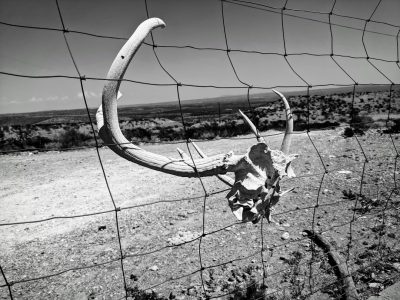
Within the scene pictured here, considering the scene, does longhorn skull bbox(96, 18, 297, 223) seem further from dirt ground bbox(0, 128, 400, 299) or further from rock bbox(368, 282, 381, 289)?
rock bbox(368, 282, 381, 289)

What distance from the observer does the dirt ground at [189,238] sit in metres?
3.18

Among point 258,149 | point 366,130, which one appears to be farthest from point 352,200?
point 366,130

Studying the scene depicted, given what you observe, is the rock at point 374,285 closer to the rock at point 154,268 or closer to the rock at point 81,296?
the rock at point 154,268

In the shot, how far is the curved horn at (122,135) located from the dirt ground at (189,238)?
0.33 meters

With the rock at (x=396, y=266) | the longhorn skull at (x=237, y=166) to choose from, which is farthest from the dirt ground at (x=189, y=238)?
the longhorn skull at (x=237, y=166)

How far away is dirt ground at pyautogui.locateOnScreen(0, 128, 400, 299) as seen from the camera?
125 inches

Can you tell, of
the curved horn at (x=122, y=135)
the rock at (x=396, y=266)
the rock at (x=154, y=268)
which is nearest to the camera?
the curved horn at (x=122, y=135)

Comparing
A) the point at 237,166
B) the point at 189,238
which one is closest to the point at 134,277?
the point at 189,238

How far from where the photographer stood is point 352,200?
4.96 metres

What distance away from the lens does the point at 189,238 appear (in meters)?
4.20

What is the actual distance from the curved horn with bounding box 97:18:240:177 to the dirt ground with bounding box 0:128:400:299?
33 cm

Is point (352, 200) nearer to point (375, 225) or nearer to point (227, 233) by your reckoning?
point (375, 225)

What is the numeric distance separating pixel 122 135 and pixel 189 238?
9.88 feet

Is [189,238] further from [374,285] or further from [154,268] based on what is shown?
[374,285]
